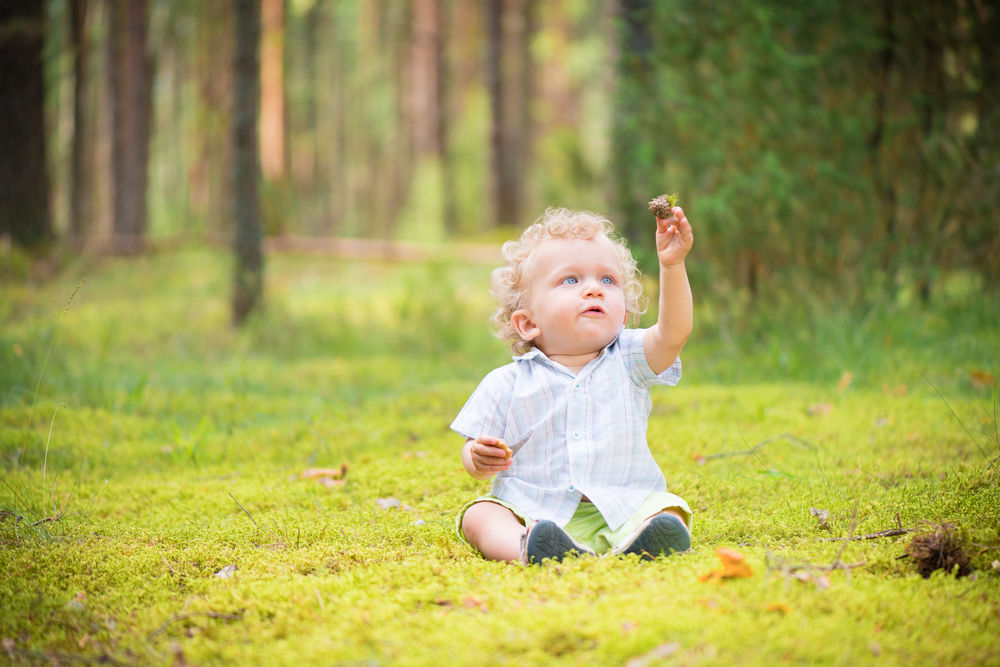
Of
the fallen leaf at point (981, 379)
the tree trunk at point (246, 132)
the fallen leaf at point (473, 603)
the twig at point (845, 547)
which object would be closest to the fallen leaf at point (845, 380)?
the fallen leaf at point (981, 379)

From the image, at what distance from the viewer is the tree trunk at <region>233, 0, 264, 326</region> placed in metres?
6.01

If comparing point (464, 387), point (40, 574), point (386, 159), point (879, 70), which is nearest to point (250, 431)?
point (464, 387)

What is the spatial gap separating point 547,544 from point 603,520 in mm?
275

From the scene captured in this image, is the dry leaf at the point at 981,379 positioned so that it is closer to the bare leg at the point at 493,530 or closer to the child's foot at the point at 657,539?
the child's foot at the point at 657,539

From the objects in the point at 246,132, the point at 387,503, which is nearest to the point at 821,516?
the point at 387,503

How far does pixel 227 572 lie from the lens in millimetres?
2074

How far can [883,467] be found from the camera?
286 centimetres

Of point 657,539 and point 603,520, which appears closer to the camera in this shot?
point 657,539

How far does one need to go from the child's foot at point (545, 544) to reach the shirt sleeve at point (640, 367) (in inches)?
21.1

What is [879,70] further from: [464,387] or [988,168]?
[464,387]

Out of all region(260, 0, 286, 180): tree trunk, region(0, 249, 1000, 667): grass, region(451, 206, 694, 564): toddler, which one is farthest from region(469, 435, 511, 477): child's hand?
region(260, 0, 286, 180): tree trunk

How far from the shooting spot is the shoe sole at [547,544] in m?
1.97

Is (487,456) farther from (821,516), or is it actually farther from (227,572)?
(821,516)

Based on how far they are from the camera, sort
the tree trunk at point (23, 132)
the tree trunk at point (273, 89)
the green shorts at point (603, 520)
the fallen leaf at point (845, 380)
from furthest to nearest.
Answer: the tree trunk at point (273, 89) → the tree trunk at point (23, 132) → the fallen leaf at point (845, 380) → the green shorts at point (603, 520)
